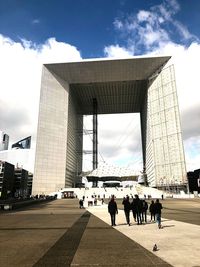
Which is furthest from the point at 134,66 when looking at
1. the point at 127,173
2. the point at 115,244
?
the point at 115,244

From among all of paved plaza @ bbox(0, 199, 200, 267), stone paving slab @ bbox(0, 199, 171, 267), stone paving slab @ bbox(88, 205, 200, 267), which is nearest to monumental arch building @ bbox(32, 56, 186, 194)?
stone paving slab @ bbox(88, 205, 200, 267)

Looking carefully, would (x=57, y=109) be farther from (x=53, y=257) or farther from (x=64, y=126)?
(x=53, y=257)

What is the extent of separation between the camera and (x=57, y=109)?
341 ft

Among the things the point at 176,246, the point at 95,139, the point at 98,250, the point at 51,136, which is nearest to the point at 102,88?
the point at 95,139

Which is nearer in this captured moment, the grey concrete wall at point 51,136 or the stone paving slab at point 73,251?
the stone paving slab at point 73,251

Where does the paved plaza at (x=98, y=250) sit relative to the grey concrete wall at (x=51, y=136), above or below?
below

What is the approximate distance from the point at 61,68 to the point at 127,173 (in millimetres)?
63516

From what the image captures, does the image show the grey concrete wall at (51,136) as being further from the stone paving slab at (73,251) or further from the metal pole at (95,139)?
the stone paving slab at (73,251)

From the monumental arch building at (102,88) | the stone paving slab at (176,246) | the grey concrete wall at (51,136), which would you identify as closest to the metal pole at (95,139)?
the monumental arch building at (102,88)

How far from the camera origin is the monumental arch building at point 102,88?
3814 inches

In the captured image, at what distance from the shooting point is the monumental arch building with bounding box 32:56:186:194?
318ft

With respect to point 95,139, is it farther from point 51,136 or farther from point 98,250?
point 98,250

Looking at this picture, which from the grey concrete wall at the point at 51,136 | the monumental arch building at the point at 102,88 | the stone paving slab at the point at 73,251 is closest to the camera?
A: the stone paving slab at the point at 73,251

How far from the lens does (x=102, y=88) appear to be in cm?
11481
